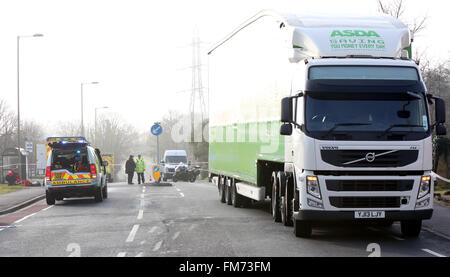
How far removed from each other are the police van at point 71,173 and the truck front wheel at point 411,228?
41.6ft

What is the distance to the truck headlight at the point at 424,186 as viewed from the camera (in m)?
11.3

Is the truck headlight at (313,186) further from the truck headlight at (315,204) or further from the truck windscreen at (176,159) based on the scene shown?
the truck windscreen at (176,159)

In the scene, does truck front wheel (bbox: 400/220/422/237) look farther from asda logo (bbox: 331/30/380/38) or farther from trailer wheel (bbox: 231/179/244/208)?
trailer wheel (bbox: 231/179/244/208)

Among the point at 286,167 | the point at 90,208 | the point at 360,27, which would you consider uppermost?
the point at 360,27

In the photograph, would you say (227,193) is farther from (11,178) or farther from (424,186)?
(11,178)

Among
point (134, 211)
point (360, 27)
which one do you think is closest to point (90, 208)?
point (134, 211)

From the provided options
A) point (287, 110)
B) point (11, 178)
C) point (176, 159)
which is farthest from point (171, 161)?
point (287, 110)

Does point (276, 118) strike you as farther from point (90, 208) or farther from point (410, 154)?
point (90, 208)

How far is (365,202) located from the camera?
11234 mm

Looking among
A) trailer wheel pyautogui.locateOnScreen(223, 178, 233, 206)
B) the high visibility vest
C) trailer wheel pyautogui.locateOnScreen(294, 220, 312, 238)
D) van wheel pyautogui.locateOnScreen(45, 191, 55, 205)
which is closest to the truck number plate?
trailer wheel pyautogui.locateOnScreen(294, 220, 312, 238)

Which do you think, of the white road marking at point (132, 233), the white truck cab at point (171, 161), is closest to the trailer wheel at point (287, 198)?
the white road marking at point (132, 233)

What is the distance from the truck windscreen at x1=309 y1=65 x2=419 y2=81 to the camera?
11.5 metres
